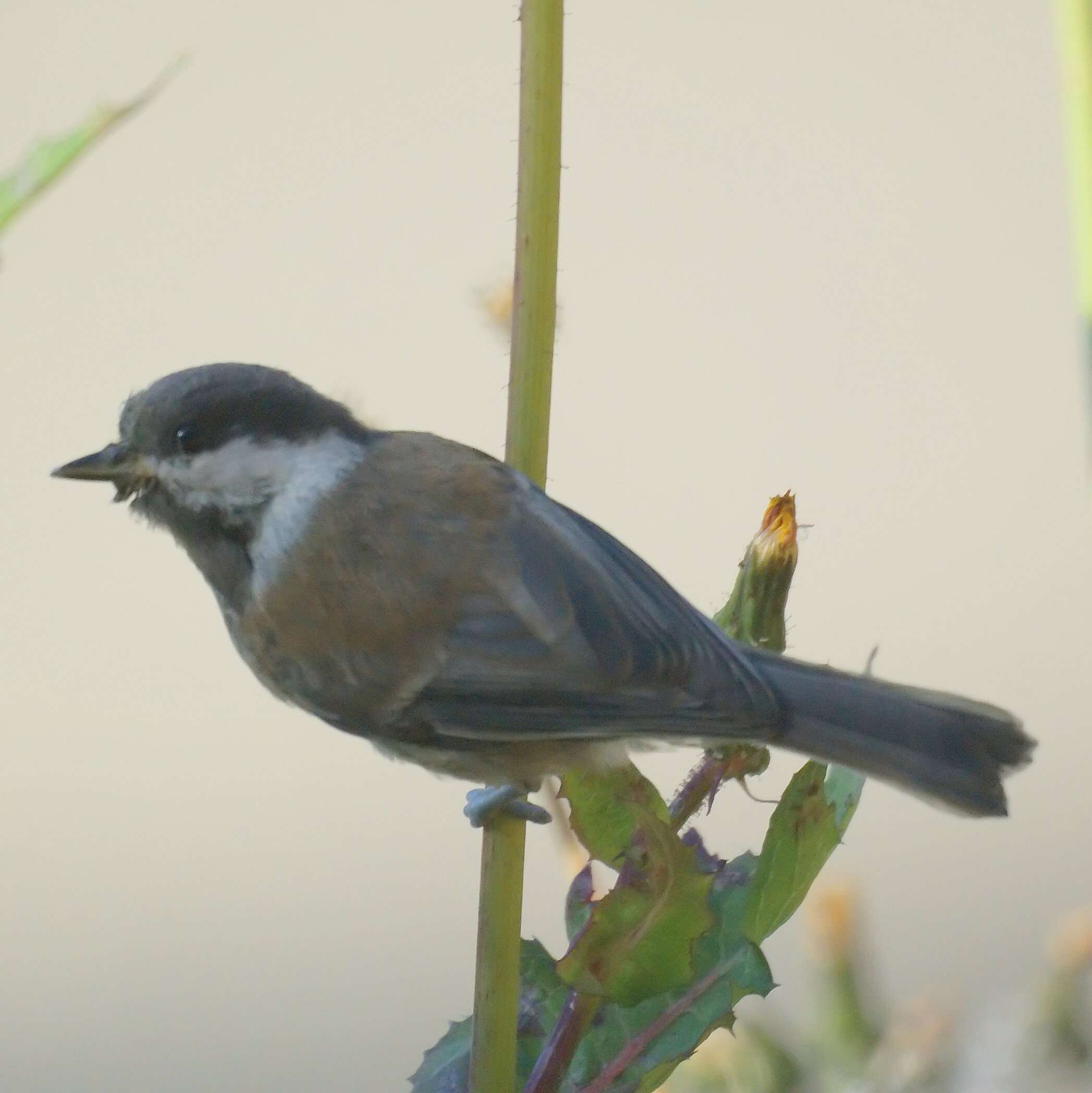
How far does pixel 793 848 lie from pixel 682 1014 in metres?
0.14

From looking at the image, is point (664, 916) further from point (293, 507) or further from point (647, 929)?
point (293, 507)

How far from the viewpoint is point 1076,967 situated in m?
0.98

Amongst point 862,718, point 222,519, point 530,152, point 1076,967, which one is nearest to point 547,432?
point 530,152

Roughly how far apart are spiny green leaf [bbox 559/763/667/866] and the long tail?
118mm

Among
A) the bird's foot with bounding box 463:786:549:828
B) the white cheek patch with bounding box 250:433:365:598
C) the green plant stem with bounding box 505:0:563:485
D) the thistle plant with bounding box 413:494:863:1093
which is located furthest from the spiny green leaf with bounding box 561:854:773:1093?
the white cheek patch with bounding box 250:433:365:598

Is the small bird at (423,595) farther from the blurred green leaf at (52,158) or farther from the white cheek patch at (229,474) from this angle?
the blurred green leaf at (52,158)

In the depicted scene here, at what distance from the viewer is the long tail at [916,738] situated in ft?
2.74

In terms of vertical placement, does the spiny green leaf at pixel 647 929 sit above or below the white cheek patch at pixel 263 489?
below

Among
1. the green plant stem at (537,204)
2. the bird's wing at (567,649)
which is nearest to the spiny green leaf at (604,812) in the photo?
the bird's wing at (567,649)

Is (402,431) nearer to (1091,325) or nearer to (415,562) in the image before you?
(415,562)

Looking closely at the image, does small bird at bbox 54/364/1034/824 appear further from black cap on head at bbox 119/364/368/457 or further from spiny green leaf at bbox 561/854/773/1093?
spiny green leaf at bbox 561/854/773/1093

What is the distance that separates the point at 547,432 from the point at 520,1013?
1.21 ft

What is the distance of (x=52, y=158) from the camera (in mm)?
502

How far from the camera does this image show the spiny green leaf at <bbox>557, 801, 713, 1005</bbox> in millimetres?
710
